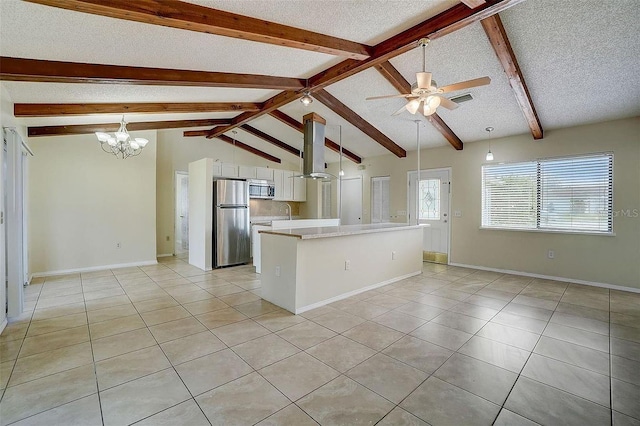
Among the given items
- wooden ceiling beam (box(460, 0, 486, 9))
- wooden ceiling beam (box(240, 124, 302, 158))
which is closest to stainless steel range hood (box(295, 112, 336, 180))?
wooden ceiling beam (box(240, 124, 302, 158))

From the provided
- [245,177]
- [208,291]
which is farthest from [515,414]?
[245,177]

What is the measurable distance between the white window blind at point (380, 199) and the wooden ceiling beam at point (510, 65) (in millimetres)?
3275

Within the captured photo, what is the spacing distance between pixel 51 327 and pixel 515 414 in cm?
417

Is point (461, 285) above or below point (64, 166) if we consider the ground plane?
below

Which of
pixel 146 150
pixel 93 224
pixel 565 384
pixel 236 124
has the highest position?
pixel 236 124

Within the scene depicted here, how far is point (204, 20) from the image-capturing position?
7.14 feet

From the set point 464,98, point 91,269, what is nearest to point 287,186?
point 91,269

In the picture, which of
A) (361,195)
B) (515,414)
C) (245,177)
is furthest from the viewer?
(361,195)

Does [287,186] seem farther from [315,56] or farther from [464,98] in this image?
[464,98]

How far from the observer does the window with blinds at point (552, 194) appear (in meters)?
4.51

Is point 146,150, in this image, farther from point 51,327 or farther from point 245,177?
point 51,327

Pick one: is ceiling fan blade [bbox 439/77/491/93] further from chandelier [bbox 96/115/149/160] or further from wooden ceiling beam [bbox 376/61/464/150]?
chandelier [bbox 96/115/149/160]

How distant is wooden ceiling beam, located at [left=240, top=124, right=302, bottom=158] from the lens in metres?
7.10

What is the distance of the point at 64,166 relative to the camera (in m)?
5.06
